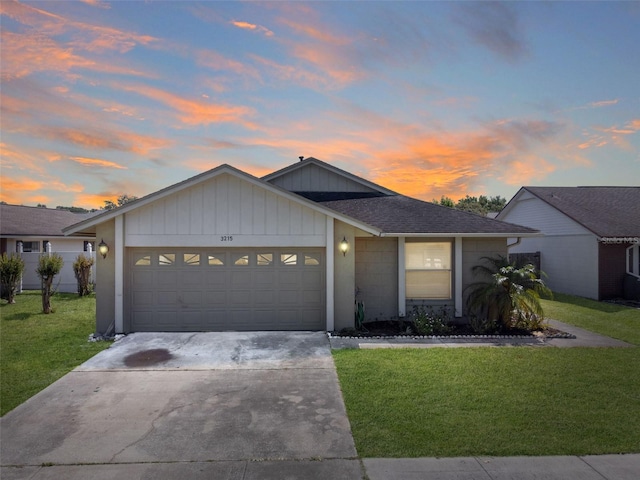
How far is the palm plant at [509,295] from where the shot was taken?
9.19 metres

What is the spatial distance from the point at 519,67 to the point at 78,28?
13.3 metres

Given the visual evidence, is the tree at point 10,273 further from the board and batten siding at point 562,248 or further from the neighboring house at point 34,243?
the board and batten siding at point 562,248

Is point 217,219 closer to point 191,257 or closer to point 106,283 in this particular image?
point 191,257

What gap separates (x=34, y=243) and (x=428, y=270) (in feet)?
65.9

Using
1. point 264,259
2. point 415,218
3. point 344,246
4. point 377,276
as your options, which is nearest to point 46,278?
point 264,259

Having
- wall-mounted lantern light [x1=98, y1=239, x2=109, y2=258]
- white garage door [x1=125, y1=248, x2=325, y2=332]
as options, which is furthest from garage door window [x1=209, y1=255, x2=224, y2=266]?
wall-mounted lantern light [x1=98, y1=239, x2=109, y2=258]

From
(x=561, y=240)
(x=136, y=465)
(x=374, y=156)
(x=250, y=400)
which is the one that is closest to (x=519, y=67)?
(x=374, y=156)

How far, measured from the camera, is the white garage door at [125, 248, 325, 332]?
953 cm

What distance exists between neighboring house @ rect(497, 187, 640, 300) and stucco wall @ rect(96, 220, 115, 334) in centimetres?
1592

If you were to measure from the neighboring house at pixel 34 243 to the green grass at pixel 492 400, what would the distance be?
15920mm

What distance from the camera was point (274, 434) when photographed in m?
4.43

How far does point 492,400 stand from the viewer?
5363mm

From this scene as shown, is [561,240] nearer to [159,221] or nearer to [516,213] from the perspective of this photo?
[516,213]

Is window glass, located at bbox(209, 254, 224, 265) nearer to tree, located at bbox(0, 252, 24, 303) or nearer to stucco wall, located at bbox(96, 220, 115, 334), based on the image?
stucco wall, located at bbox(96, 220, 115, 334)
